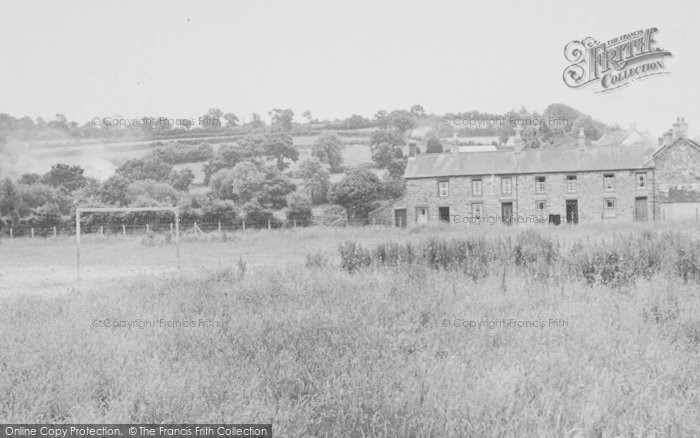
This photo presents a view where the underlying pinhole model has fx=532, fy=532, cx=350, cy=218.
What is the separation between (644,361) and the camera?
5184 mm

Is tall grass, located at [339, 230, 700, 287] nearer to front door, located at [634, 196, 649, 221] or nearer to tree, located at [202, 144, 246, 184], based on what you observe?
front door, located at [634, 196, 649, 221]

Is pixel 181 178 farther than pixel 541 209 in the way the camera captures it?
Yes

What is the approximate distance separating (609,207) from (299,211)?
2402 centimetres

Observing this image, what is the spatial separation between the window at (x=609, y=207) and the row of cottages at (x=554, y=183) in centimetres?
7

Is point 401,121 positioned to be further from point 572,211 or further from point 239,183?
point 572,211

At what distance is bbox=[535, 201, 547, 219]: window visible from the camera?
4222cm

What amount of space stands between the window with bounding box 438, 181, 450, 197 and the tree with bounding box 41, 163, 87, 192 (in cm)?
2960

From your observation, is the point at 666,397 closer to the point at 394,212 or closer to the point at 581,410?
the point at 581,410

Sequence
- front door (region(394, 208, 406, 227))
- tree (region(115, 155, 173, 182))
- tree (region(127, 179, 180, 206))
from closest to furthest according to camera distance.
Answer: tree (region(127, 179, 180, 206)) → tree (region(115, 155, 173, 182)) → front door (region(394, 208, 406, 227))

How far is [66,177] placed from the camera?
4412 centimetres

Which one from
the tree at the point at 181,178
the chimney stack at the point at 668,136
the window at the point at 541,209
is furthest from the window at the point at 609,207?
the tree at the point at 181,178

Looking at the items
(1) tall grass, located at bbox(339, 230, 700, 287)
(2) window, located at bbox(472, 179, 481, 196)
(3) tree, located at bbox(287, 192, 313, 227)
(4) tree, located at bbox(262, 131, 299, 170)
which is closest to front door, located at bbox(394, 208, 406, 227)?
(2) window, located at bbox(472, 179, 481, 196)

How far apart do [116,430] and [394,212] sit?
42.8 metres

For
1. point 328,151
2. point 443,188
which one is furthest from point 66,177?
point 328,151
